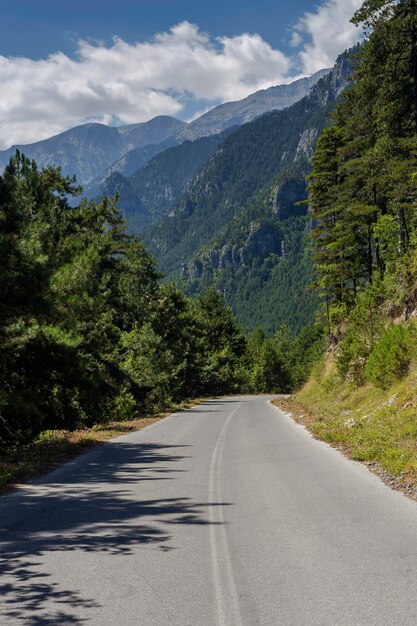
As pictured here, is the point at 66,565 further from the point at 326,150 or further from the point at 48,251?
the point at 326,150

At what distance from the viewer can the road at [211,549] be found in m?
4.75

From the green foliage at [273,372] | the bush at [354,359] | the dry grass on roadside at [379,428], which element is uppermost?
the bush at [354,359]

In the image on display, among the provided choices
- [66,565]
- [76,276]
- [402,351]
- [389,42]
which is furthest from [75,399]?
[389,42]

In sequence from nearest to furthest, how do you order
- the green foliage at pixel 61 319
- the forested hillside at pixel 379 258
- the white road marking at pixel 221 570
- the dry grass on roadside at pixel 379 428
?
the white road marking at pixel 221 570
the dry grass on roadside at pixel 379 428
the green foliage at pixel 61 319
the forested hillside at pixel 379 258

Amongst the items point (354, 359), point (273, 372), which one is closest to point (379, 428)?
point (354, 359)

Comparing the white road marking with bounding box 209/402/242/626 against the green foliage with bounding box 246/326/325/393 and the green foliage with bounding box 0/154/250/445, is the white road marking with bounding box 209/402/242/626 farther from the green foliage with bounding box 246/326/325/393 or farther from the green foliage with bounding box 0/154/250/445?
the green foliage with bounding box 246/326/325/393

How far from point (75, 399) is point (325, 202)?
23510mm

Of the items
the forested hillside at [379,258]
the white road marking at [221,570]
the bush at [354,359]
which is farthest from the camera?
the bush at [354,359]

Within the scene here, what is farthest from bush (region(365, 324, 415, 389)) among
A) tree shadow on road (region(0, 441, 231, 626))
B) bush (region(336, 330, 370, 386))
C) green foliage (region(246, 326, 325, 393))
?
green foliage (region(246, 326, 325, 393))

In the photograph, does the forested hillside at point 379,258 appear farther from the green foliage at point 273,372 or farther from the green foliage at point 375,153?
the green foliage at point 273,372

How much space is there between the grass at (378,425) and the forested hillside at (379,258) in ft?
→ 0.14

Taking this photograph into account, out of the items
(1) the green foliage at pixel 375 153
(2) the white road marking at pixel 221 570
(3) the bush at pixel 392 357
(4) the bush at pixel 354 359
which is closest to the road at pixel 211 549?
(2) the white road marking at pixel 221 570

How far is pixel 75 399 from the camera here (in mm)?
24672

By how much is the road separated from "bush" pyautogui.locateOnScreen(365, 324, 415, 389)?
7.65 metres
